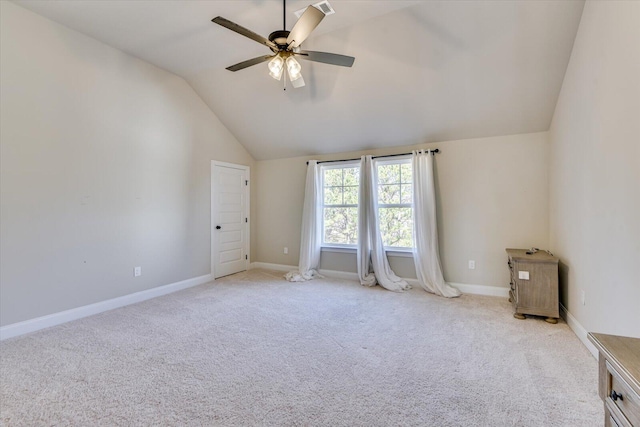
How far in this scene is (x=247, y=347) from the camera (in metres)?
2.51

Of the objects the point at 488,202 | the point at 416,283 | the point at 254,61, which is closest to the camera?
the point at 254,61

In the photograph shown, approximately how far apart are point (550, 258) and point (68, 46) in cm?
568

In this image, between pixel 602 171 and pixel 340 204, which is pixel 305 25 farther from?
pixel 340 204

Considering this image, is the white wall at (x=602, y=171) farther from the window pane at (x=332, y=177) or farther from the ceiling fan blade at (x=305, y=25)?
the window pane at (x=332, y=177)

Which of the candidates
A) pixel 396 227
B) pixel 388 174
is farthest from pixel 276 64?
pixel 396 227

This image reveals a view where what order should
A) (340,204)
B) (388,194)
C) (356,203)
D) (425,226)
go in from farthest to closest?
(340,204) → (356,203) → (388,194) → (425,226)

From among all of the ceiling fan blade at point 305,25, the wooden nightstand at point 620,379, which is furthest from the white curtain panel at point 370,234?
the wooden nightstand at point 620,379

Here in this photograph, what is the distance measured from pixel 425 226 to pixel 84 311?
4.37 metres

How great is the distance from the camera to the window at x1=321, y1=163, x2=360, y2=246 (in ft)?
16.1

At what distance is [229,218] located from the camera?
5172 millimetres

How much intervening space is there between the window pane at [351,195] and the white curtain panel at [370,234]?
1.16 feet

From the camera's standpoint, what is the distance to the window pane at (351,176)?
16.0 ft

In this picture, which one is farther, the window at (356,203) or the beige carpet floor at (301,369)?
the window at (356,203)

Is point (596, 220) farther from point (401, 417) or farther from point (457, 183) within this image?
point (401, 417)
